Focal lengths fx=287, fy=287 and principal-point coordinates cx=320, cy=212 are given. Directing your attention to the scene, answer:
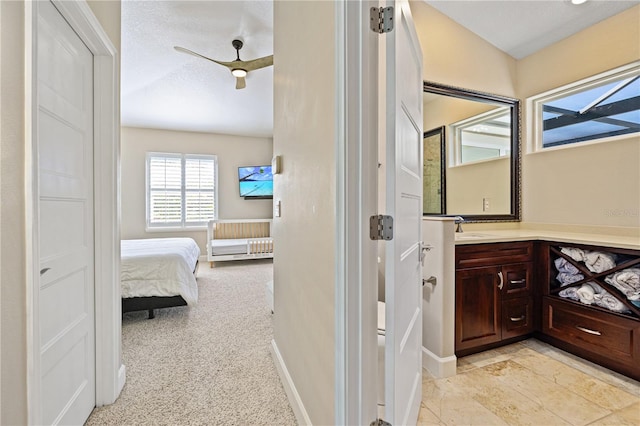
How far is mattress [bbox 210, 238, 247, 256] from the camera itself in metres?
5.31

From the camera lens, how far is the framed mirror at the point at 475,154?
2.63 metres

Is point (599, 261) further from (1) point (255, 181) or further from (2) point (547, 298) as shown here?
(1) point (255, 181)

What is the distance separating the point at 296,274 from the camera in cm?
157

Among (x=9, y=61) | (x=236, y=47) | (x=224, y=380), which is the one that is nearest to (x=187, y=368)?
(x=224, y=380)

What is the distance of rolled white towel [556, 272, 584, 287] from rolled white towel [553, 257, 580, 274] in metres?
0.02

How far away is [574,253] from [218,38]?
3882mm

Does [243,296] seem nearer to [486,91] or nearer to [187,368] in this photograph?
[187,368]

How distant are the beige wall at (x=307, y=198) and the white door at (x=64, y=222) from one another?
1.02m

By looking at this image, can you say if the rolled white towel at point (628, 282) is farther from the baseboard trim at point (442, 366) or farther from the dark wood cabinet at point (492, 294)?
the baseboard trim at point (442, 366)

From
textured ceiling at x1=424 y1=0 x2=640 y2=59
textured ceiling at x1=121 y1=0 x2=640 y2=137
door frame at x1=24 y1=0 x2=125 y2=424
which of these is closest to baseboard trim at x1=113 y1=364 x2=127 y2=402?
door frame at x1=24 y1=0 x2=125 y2=424

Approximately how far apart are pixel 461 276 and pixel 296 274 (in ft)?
3.91

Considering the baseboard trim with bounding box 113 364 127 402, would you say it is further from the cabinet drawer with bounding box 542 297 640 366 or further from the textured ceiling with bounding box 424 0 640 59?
the textured ceiling with bounding box 424 0 640 59

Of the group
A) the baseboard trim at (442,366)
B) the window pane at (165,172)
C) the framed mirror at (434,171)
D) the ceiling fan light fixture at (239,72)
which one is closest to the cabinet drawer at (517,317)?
the baseboard trim at (442,366)

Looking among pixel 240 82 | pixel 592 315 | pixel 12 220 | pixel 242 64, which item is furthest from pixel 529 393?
pixel 240 82
